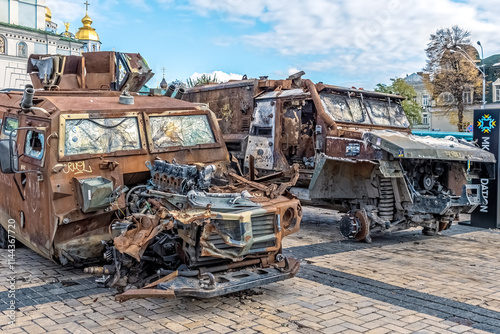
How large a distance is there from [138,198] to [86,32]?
41.9m

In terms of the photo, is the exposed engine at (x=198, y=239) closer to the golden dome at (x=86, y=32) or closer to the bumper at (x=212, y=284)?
the bumper at (x=212, y=284)

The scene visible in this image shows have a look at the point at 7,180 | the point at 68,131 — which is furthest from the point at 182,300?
the point at 7,180

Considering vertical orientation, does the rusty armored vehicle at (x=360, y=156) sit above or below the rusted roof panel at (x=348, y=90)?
below

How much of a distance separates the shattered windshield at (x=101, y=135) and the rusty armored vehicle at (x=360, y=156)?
103 inches

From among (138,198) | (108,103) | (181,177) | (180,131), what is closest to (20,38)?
(108,103)

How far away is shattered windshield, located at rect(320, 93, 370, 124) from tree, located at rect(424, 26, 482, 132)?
89.2 feet

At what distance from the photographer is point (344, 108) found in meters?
9.97

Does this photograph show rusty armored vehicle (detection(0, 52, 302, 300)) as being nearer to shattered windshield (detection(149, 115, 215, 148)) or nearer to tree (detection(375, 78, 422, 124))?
shattered windshield (detection(149, 115, 215, 148))

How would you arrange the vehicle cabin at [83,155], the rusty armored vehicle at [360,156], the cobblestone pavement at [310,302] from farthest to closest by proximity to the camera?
the rusty armored vehicle at [360,156] < the vehicle cabin at [83,155] < the cobblestone pavement at [310,302]

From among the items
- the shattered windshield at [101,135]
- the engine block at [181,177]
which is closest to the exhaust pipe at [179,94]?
the shattered windshield at [101,135]

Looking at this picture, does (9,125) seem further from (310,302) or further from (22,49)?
(22,49)

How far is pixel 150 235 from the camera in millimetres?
5055

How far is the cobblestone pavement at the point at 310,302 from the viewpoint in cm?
487

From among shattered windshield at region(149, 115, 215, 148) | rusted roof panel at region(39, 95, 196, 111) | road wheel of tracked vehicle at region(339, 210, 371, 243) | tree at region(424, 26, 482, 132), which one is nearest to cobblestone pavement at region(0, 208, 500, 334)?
road wheel of tracked vehicle at region(339, 210, 371, 243)
